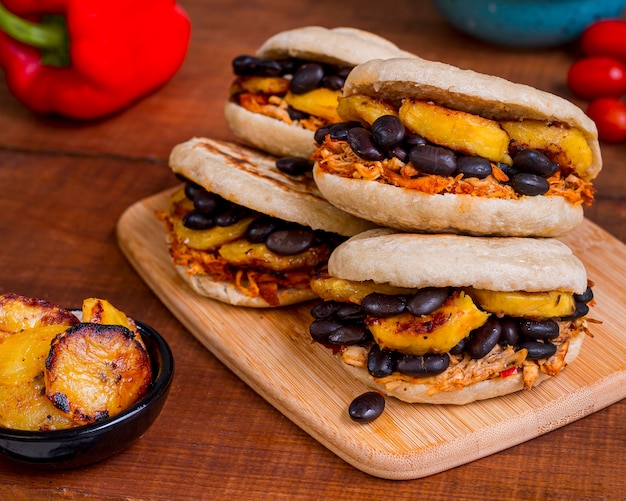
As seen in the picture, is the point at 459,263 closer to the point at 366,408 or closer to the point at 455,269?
the point at 455,269

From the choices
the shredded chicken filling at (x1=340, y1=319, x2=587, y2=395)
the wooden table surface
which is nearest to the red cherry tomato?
the wooden table surface

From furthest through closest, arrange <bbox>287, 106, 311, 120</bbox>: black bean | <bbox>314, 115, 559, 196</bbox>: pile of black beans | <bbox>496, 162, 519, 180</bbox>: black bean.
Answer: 1. <bbox>287, 106, 311, 120</bbox>: black bean
2. <bbox>496, 162, 519, 180</bbox>: black bean
3. <bbox>314, 115, 559, 196</bbox>: pile of black beans

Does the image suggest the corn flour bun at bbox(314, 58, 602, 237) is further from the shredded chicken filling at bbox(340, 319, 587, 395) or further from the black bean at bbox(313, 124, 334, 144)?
the shredded chicken filling at bbox(340, 319, 587, 395)

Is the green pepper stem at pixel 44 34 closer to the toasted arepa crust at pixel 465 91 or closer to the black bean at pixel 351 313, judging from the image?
the toasted arepa crust at pixel 465 91

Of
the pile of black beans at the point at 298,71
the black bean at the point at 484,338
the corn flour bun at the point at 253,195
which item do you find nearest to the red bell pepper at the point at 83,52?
the pile of black beans at the point at 298,71

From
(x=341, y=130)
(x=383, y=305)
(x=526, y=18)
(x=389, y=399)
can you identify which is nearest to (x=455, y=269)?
(x=383, y=305)

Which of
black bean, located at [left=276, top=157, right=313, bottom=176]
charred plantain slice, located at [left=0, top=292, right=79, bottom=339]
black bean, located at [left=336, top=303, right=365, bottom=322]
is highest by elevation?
black bean, located at [left=276, top=157, right=313, bottom=176]

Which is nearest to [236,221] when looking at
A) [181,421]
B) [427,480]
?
[181,421]
